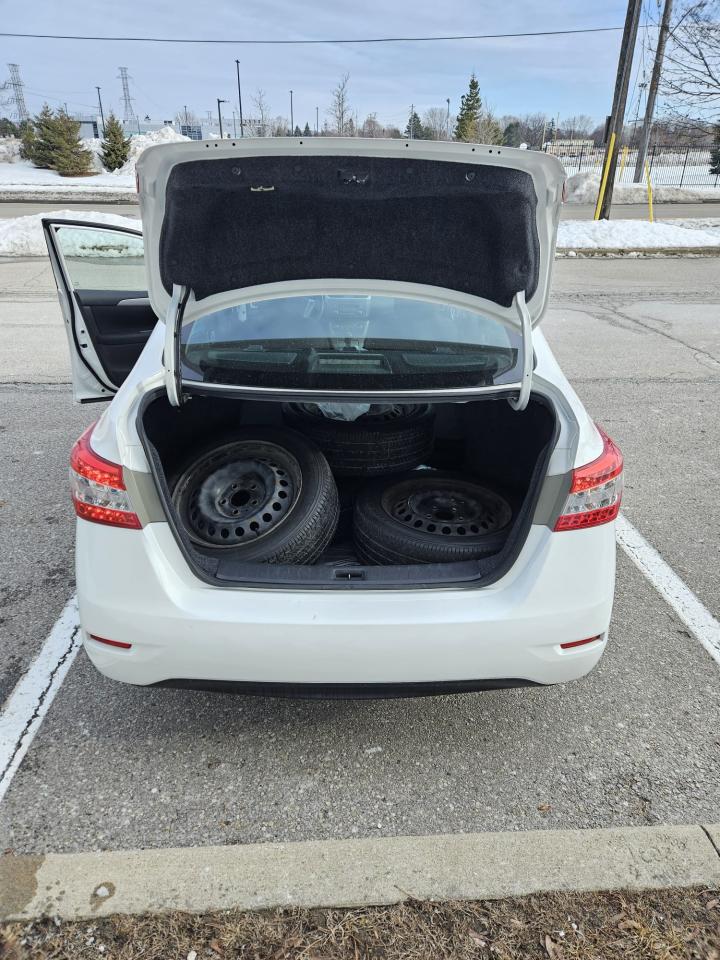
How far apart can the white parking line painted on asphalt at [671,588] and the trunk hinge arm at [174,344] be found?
2438mm

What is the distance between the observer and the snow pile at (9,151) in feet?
138

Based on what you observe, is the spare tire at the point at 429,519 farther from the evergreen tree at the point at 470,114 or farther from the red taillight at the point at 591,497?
the evergreen tree at the point at 470,114

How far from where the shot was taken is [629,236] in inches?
616

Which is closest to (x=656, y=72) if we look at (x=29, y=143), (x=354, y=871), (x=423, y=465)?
(x=423, y=465)

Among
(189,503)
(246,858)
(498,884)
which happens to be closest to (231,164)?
(189,503)

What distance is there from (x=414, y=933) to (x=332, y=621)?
32.9 inches

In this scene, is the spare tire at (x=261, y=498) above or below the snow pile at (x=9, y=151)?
below

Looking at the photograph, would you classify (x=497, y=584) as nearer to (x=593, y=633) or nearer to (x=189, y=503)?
(x=593, y=633)

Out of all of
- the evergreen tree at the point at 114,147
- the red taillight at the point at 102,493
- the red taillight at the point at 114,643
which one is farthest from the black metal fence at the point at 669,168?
the red taillight at the point at 114,643

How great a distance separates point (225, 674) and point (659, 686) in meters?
1.75

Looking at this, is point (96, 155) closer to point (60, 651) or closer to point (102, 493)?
point (60, 651)

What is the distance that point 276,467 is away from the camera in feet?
8.48

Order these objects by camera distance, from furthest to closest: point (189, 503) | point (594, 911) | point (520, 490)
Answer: point (520, 490)
point (189, 503)
point (594, 911)

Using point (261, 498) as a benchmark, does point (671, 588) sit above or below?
below
